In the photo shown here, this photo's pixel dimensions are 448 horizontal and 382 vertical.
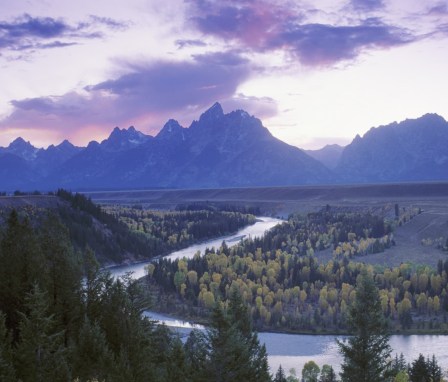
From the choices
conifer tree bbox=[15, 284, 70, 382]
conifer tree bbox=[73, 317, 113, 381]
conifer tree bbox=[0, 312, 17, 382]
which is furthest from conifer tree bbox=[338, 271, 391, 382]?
conifer tree bbox=[0, 312, 17, 382]

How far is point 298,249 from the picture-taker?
160500mm

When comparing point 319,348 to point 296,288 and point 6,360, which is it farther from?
point 6,360

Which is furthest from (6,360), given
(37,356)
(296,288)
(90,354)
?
(296,288)

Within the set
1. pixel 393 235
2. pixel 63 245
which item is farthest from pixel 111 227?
pixel 63 245

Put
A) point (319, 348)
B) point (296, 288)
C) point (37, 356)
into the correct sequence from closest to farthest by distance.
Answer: point (37, 356), point (319, 348), point (296, 288)

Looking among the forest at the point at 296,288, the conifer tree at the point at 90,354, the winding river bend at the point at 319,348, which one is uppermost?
the conifer tree at the point at 90,354

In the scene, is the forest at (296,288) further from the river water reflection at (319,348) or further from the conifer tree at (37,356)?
the conifer tree at (37,356)

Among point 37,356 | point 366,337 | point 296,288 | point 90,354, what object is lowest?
point 296,288

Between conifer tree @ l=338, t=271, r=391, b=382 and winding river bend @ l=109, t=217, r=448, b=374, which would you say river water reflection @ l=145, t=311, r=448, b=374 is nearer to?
winding river bend @ l=109, t=217, r=448, b=374

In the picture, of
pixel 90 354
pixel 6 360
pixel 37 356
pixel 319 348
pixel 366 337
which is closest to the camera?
pixel 6 360

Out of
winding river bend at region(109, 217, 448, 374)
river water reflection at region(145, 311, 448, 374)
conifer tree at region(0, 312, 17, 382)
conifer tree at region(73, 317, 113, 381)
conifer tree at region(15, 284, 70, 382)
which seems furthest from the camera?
winding river bend at region(109, 217, 448, 374)

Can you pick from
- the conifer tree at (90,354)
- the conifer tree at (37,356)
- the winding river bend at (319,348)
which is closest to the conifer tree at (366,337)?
the conifer tree at (90,354)

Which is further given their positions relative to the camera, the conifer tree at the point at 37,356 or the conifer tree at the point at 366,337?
the conifer tree at the point at 366,337

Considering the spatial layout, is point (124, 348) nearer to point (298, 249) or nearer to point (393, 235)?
point (298, 249)
